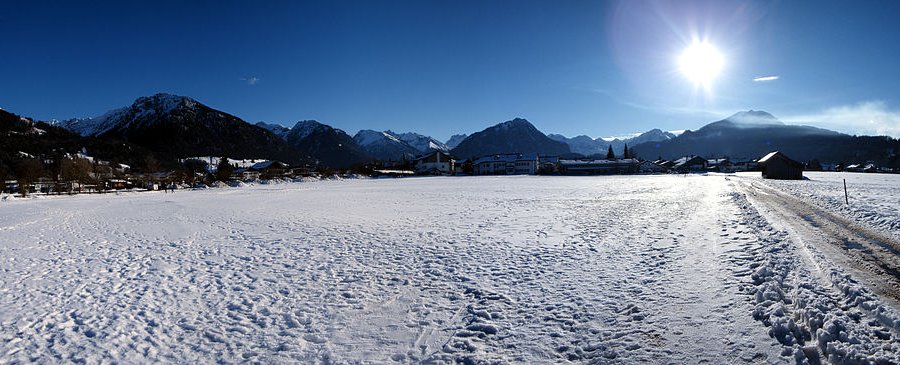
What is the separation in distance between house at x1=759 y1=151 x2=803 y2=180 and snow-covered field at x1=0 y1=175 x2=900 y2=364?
5384 centimetres

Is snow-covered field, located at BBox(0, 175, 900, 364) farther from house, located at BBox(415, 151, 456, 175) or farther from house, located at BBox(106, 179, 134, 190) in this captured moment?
house, located at BBox(415, 151, 456, 175)

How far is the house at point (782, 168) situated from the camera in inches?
2111

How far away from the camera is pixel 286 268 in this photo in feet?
29.0

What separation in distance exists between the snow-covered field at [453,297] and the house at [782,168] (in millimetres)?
53839

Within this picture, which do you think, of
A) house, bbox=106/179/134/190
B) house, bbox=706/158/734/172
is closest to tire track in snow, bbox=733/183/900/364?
house, bbox=106/179/134/190

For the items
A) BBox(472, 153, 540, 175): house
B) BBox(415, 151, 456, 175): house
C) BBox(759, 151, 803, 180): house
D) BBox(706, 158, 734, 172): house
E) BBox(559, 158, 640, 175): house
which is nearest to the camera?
BBox(759, 151, 803, 180): house

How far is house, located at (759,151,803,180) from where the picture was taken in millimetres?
53625

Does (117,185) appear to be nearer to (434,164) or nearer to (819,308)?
(819,308)

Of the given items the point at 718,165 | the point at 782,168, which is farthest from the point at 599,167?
the point at 782,168

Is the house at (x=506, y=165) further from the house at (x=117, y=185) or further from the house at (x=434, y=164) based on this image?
the house at (x=117, y=185)

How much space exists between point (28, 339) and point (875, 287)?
1224cm

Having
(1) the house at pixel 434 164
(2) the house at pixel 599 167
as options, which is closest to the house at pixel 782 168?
(2) the house at pixel 599 167

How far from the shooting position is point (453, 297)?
682 centimetres

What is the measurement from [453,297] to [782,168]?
65.7m
